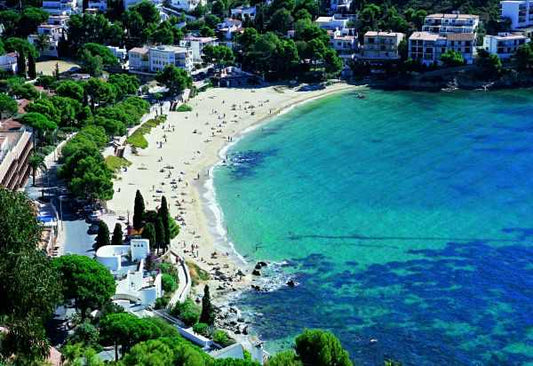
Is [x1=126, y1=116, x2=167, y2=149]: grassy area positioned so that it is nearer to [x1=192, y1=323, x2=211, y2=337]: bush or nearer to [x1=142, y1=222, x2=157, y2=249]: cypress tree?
[x1=142, y1=222, x2=157, y2=249]: cypress tree

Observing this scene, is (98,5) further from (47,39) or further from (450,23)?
(450,23)

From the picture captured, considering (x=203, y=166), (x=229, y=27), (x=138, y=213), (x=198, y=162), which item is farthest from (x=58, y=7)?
(x=138, y=213)

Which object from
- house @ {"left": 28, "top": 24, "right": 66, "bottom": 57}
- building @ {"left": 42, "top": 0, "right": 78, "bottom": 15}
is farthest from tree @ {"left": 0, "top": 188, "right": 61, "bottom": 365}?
building @ {"left": 42, "top": 0, "right": 78, "bottom": 15}

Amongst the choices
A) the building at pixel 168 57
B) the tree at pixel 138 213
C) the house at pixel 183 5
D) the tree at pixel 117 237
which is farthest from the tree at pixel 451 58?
the tree at pixel 117 237

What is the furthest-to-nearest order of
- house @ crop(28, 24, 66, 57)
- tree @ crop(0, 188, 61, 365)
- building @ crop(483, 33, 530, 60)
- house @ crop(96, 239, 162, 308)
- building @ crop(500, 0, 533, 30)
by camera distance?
building @ crop(500, 0, 533, 30) < house @ crop(28, 24, 66, 57) < building @ crop(483, 33, 530, 60) < house @ crop(96, 239, 162, 308) < tree @ crop(0, 188, 61, 365)

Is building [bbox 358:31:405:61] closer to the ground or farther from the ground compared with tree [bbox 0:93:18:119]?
farther from the ground
